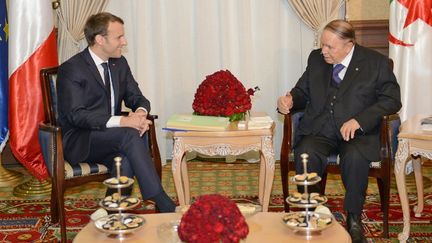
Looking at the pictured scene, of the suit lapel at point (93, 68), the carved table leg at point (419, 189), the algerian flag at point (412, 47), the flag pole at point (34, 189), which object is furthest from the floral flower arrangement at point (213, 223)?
the algerian flag at point (412, 47)

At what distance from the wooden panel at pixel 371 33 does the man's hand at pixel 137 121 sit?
2551mm

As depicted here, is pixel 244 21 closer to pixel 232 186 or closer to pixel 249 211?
pixel 232 186

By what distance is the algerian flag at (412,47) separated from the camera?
5.65 metres

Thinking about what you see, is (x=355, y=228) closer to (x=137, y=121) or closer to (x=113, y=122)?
(x=137, y=121)

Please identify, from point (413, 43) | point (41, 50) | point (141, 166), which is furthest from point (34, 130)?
point (413, 43)

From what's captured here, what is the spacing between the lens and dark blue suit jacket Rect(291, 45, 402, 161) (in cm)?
449

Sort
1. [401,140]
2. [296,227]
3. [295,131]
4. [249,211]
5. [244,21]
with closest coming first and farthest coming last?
[296,227] → [249,211] → [401,140] → [295,131] → [244,21]

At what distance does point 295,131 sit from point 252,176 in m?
1.38

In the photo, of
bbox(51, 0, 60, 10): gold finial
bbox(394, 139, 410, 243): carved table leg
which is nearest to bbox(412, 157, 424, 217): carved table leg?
bbox(394, 139, 410, 243): carved table leg

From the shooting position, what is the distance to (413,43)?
5656mm

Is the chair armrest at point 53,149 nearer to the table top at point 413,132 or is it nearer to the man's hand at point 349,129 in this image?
the man's hand at point 349,129

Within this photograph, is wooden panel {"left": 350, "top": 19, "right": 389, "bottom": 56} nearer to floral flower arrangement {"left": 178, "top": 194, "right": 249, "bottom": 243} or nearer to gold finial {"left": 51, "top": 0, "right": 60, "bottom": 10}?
gold finial {"left": 51, "top": 0, "right": 60, "bottom": 10}

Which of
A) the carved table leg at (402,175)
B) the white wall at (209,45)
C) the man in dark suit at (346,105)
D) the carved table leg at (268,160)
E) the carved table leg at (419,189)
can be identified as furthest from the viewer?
the white wall at (209,45)

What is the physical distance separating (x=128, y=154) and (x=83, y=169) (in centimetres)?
31
